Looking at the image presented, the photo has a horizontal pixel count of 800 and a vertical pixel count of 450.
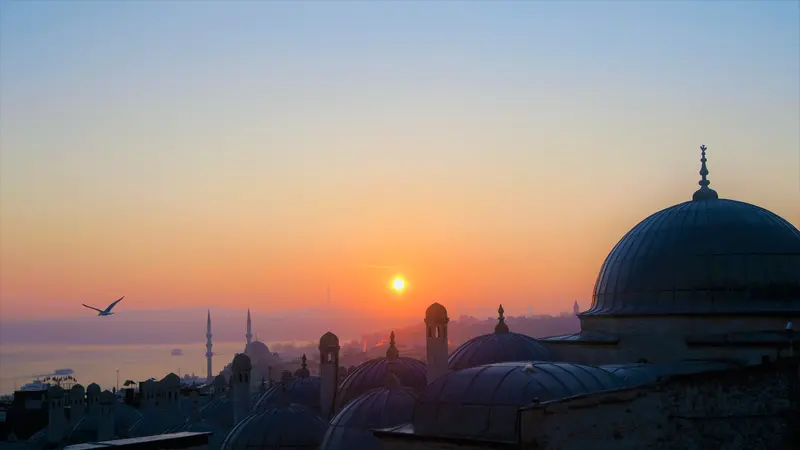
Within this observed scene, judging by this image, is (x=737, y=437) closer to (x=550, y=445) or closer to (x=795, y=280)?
(x=550, y=445)

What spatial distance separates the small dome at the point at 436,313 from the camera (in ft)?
63.7

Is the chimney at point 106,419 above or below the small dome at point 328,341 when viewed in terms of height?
below

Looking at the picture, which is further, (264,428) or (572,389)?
(264,428)

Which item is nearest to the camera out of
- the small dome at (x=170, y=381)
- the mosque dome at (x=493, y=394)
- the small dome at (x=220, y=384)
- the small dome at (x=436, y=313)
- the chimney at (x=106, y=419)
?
the mosque dome at (x=493, y=394)

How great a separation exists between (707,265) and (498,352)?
4.60m

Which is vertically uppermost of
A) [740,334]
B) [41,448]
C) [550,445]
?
[740,334]

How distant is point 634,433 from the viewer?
42.3 ft

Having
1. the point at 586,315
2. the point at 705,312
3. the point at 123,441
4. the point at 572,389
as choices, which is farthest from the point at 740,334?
the point at 123,441

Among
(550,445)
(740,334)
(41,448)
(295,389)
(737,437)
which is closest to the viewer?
(550,445)

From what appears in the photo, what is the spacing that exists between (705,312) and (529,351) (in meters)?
3.61

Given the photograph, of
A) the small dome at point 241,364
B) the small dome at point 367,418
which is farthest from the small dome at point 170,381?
the small dome at point 367,418

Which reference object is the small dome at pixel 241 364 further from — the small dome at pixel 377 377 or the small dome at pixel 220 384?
the small dome at pixel 220 384

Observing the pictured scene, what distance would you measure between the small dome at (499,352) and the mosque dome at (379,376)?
1222mm

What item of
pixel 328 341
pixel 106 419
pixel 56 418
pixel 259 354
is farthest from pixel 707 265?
pixel 259 354
